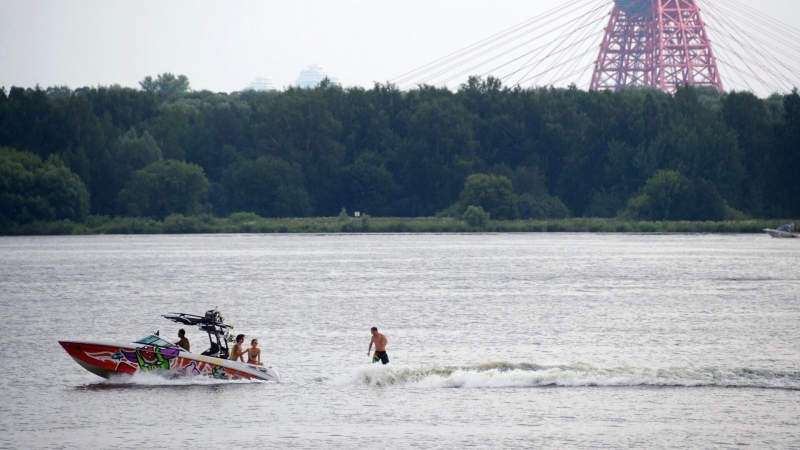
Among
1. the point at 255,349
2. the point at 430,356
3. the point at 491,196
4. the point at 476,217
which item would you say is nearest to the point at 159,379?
the point at 255,349

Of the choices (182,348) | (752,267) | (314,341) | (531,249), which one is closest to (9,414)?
(182,348)

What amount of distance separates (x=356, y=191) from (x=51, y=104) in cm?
4521

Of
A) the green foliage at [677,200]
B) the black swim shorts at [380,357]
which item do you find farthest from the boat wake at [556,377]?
the green foliage at [677,200]

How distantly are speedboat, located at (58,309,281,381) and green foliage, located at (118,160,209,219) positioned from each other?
4501 inches

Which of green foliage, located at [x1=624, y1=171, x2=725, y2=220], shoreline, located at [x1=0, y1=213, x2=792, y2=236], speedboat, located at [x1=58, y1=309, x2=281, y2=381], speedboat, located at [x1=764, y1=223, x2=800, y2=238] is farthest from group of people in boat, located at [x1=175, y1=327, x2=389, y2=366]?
green foliage, located at [x1=624, y1=171, x2=725, y2=220]

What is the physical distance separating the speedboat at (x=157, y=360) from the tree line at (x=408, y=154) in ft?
358

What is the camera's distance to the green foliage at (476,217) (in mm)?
160625

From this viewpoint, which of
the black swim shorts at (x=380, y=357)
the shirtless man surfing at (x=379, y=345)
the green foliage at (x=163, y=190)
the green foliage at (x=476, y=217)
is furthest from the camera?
the green foliage at (x=476, y=217)

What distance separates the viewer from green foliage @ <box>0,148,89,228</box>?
145 metres

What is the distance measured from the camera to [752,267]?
105688 mm

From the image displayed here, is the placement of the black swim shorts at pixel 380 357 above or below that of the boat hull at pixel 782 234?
below

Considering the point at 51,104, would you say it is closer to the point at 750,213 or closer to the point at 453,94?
the point at 453,94

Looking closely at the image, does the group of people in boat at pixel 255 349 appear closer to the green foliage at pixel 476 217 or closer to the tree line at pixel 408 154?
the tree line at pixel 408 154

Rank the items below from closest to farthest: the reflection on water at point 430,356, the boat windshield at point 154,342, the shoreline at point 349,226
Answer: the reflection on water at point 430,356, the boat windshield at point 154,342, the shoreline at point 349,226
